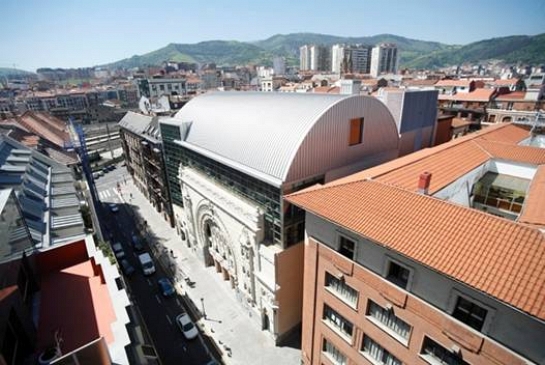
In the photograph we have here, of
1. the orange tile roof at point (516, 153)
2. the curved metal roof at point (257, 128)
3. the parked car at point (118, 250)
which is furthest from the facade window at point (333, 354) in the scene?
the parked car at point (118, 250)

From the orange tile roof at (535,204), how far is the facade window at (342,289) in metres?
10.6

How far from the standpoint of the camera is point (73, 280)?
56.6ft

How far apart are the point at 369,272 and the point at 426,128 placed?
100 ft

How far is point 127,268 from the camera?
40.4m

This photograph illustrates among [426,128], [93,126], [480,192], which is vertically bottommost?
[93,126]

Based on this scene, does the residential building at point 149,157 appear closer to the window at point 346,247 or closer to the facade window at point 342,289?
the facade window at point 342,289

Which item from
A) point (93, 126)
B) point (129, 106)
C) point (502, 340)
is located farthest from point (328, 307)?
point (129, 106)

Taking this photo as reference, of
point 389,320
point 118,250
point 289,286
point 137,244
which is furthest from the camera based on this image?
point 137,244

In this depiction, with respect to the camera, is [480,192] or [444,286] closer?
[444,286]

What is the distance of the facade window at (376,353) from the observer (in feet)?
56.5

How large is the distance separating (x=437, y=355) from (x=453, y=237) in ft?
21.8

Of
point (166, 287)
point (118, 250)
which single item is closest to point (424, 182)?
point (166, 287)

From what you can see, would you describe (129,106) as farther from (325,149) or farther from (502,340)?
(502,340)

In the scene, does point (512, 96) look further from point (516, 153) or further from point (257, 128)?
point (257, 128)
